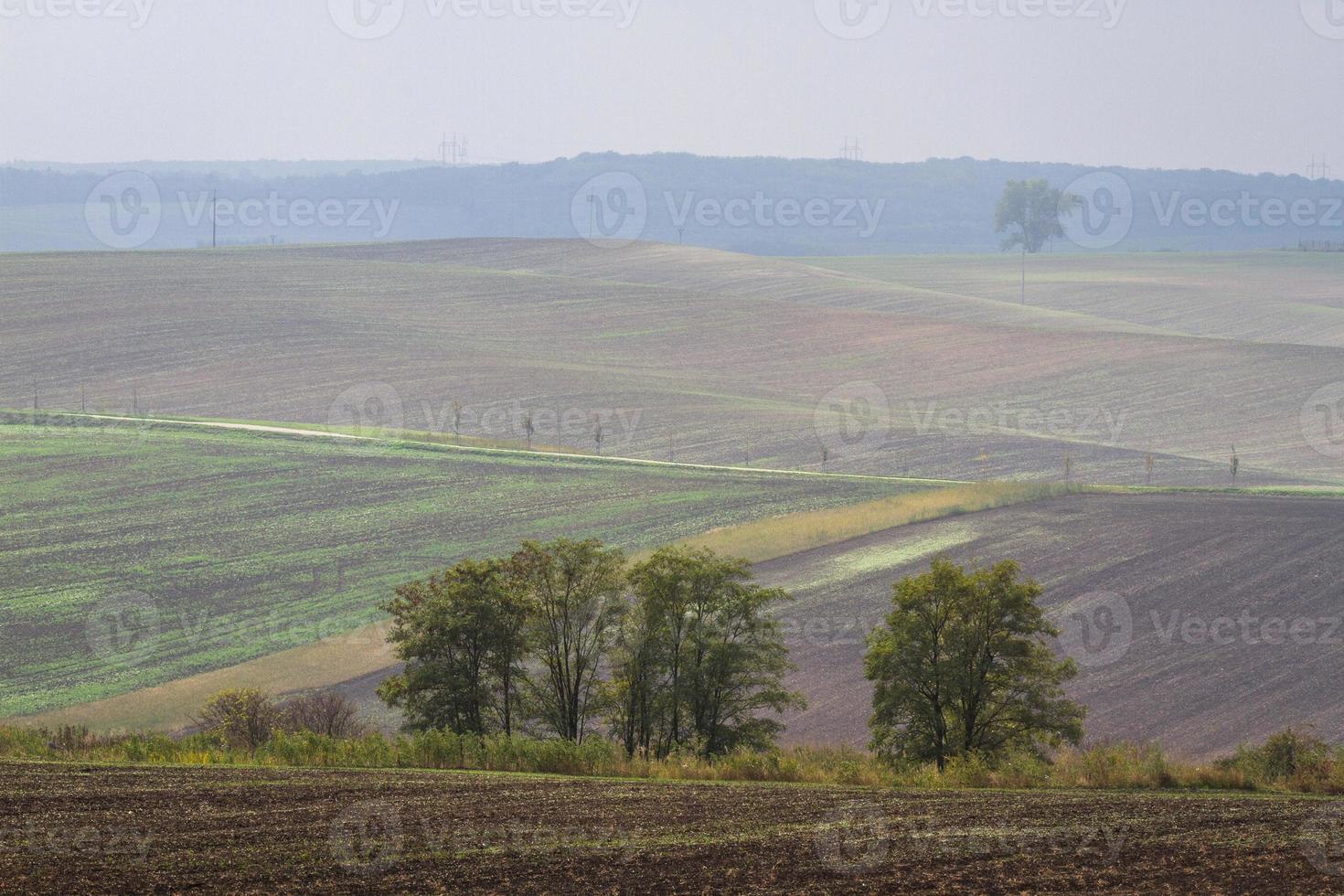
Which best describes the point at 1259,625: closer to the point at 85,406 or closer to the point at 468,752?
the point at 468,752

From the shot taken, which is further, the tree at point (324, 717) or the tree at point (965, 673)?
the tree at point (324, 717)

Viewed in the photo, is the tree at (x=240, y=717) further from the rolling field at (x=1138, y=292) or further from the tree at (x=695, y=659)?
the rolling field at (x=1138, y=292)

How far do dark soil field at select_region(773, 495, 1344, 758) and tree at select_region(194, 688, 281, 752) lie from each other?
34.2ft

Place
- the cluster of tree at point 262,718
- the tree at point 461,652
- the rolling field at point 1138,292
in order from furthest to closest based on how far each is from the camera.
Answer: the rolling field at point 1138,292, the cluster of tree at point 262,718, the tree at point 461,652

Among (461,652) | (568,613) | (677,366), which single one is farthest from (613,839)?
(677,366)

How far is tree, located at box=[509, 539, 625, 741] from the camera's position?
27031 mm

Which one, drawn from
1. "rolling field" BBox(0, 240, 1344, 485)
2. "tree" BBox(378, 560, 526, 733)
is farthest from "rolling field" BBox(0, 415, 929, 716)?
"rolling field" BBox(0, 240, 1344, 485)

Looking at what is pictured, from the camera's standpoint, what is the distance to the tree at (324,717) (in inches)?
1036

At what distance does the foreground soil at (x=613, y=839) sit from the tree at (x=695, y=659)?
1046cm

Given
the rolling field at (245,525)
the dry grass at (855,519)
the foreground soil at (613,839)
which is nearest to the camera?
the foreground soil at (613,839)

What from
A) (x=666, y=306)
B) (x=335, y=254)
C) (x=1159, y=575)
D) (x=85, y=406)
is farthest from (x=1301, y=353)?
(x=335, y=254)

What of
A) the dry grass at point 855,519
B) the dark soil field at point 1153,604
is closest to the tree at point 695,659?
the dark soil field at point 1153,604

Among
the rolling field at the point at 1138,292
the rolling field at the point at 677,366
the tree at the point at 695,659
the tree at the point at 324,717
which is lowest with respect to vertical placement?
the tree at the point at 324,717

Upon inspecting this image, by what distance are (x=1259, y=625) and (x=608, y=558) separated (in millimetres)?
18700
